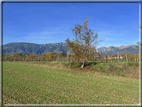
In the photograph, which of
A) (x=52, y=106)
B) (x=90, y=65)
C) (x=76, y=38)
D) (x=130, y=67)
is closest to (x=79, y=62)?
(x=90, y=65)

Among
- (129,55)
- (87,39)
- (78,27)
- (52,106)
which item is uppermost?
(78,27)

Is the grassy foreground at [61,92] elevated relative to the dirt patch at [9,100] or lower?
lower

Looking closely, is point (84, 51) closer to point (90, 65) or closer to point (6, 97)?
point (90, 65)

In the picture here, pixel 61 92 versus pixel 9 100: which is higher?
pixel 9 100

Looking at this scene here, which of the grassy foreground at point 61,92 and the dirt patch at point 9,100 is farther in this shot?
the grassy foreground at point 61,92

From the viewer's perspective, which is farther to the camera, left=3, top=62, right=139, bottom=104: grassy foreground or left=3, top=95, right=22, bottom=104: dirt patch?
left=3, top=62, right=139, bottom=104: grassy foreground

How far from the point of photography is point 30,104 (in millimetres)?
4457

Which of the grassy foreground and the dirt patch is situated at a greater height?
the dirt patch

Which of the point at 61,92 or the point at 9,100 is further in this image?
the point at 61,92

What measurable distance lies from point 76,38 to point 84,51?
2.95 m

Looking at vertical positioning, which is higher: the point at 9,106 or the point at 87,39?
the point at 87,39

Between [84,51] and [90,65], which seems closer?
[84,51]

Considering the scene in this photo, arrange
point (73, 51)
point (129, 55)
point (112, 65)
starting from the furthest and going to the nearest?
point (129, 55) < point (73, 51) < point (112, 65)

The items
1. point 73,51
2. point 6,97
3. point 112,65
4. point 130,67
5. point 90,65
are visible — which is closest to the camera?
point 6,97
